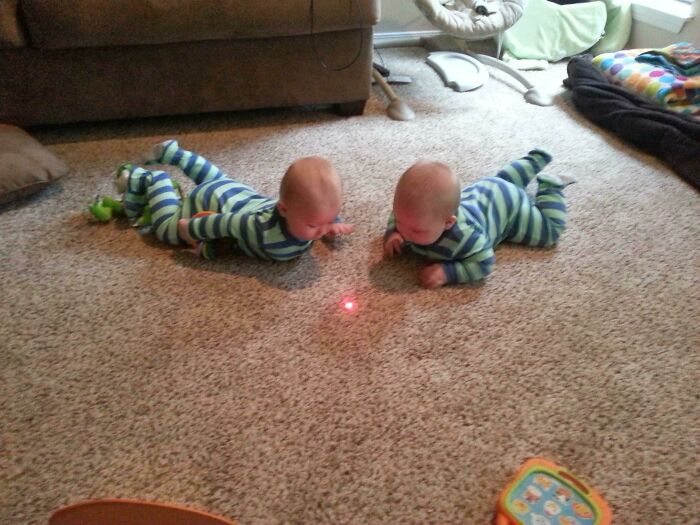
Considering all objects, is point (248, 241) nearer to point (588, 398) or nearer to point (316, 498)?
point (316, 498)

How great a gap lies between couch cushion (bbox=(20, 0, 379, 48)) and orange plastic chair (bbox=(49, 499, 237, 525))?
4.14 ft

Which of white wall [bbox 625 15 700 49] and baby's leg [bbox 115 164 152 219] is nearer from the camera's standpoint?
baby's leg [bbox 115 164 152 219]

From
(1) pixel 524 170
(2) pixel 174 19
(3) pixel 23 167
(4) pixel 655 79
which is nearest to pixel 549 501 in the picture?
(1) pixel 524 170

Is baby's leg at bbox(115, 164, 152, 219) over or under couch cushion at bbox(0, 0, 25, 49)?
under

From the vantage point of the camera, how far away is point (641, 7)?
2.37 m

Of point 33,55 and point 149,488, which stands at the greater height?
point 33,55

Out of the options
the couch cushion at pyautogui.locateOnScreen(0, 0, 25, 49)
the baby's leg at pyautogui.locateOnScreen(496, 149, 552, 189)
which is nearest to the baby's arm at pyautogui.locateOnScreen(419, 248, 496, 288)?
the baby's leg at pyautogui.locateOnScreen(496, 149, 552, 189)

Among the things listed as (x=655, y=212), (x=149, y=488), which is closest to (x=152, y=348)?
(x=149, y=488)

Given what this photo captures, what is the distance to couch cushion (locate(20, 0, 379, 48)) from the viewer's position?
143 cm

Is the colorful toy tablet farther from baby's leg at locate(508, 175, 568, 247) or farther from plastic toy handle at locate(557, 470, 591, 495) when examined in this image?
baby's leg at locate(508, 175, 568, 247)

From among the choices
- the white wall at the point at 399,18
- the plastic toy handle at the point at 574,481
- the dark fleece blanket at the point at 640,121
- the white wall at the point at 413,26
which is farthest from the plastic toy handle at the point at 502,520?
the white wall at the point at 399,18

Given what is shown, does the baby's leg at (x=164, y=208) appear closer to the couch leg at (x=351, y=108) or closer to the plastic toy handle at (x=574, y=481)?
the couch leg at (x=351, y=108)

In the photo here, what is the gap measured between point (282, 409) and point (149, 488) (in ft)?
0.75

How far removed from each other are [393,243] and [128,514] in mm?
738
